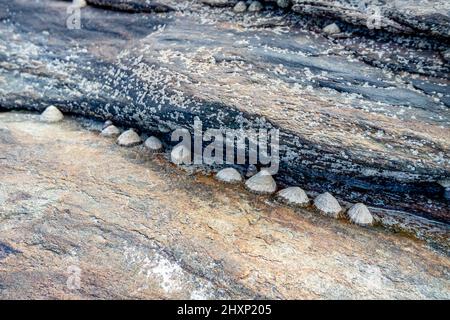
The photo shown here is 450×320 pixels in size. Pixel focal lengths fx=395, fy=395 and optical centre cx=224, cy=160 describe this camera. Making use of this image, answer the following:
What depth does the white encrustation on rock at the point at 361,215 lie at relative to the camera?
364 centimetres

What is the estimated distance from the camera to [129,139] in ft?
15.1

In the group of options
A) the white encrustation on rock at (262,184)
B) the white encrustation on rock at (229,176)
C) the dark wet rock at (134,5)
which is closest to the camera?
the white encrustation on rock at (262,184)

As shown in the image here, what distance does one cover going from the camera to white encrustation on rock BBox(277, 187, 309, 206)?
383cm

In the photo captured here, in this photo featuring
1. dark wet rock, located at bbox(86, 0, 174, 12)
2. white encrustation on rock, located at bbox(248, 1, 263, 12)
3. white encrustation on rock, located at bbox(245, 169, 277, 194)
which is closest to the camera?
white encrustation on rock, located at bbox(245, 169, 277, 194)

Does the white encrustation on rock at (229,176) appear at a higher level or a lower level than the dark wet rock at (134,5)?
lower

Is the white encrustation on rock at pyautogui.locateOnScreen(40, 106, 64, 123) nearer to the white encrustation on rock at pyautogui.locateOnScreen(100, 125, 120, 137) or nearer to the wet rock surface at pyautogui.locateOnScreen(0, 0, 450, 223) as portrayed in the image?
the wet rock surface at pyautogui.locateOnScreen(0, 0, 450, 223)

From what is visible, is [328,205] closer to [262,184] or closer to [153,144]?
[262,184]

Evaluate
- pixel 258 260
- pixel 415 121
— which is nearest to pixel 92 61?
pixel 258 260

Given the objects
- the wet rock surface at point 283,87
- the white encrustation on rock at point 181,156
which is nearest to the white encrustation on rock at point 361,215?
the wet rock surface at point 283,87

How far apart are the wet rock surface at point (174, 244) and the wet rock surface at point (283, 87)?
1.88ft

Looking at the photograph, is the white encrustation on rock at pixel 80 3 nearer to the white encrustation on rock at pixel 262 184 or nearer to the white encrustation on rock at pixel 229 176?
the white encrustation on rock at pixel 229 176

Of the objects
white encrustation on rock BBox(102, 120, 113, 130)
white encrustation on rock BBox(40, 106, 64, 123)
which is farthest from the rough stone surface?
white encrustation on rock BBox(40, 106, 64, 123)

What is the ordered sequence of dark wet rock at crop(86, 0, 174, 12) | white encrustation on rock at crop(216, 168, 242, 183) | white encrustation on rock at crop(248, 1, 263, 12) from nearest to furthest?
Result: white encrustation on rock at crop(216, 168, 242, 183) → white encrustation on rock at crop(248, 1, 263, 12) → dark wet rock at crop(86, 0, 174, 12)
